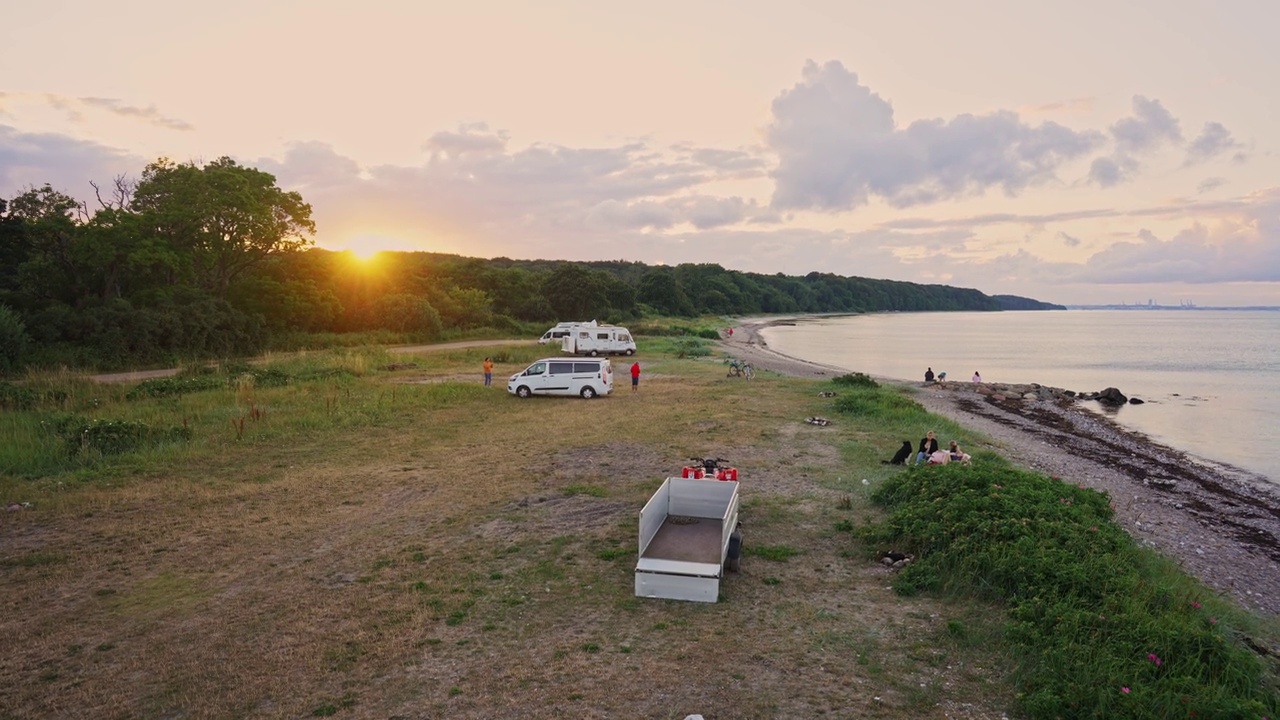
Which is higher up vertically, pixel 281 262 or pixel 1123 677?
pixel 281 262

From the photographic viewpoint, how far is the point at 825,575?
32.9 ft

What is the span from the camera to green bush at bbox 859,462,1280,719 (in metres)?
6.58

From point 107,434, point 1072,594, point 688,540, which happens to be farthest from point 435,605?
point 107,434

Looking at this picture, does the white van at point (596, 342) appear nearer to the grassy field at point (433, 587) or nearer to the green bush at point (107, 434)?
the grassy field at point (433, 587)

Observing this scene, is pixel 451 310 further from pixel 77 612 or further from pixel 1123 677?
pixel 1123 677

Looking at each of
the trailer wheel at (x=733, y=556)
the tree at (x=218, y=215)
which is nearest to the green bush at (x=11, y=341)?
the tree at (x=218, y=215)

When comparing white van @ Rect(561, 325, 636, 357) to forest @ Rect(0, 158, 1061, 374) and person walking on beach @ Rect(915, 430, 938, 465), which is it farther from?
person walking on beach @ Rect(915, 430, 938, 465)

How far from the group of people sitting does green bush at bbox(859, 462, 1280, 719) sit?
2337 mm

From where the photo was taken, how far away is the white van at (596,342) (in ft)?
152

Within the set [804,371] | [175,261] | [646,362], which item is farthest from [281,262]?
[804,371]

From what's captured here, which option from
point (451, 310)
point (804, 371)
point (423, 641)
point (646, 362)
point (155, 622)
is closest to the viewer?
point (423, 641)

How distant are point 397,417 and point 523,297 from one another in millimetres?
65136

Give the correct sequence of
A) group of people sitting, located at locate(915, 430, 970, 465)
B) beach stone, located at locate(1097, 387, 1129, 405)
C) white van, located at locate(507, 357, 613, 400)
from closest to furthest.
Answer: group of people sitting, located at locate(915, 430, 970, 465)
white van, located at locate(507, 357, 613, 400)
beach stone, located at locate(1097, 387, 1129, 405)

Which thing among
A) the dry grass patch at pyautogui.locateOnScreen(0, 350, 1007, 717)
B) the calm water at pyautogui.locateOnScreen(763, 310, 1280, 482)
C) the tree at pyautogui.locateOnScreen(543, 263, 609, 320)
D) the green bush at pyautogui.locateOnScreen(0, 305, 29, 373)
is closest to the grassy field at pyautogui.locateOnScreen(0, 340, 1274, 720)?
the dry grass patch at pyautogui.locateOnScreen(0, 350, 1007, 717)
